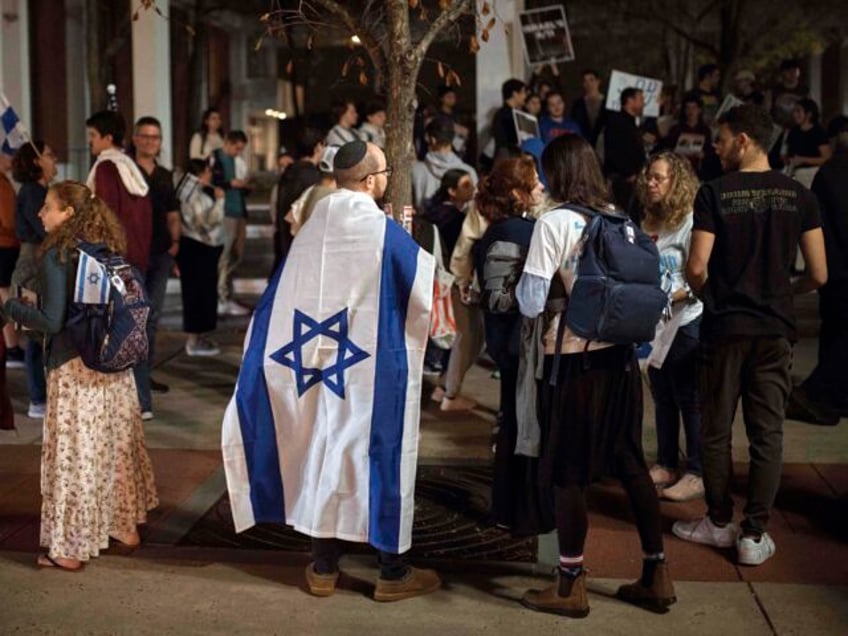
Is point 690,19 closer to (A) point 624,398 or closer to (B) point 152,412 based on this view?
(B) point 152,412

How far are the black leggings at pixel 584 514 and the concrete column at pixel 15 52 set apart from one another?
14.1m

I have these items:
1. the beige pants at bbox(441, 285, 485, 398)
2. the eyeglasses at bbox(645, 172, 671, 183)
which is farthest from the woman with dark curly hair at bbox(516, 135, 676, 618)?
the beige pants at bbox(441, 285, 485, 398)

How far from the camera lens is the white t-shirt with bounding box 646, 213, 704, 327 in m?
6.23

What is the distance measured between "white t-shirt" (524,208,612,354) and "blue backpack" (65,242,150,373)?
181 centimetres

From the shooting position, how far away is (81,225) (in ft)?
18.0

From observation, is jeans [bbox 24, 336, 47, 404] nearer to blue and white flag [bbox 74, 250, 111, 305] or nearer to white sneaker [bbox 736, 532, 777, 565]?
blue and white flag [bbox 74, 250, 111, 305]

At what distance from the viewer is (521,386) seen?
5.04 metres

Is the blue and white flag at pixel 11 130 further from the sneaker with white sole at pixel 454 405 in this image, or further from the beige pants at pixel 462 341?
the sneaker with white sole at pixel 454 405

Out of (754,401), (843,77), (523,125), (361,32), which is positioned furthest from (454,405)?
(843,77)

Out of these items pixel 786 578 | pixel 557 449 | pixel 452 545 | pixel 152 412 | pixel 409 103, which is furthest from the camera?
pixel 152 412

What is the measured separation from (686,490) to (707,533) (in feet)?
2.51

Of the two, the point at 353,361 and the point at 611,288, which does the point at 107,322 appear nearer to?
the point at 353,361

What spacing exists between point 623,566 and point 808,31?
25162 millimetres

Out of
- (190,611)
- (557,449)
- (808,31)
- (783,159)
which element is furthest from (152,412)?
(808,31)
